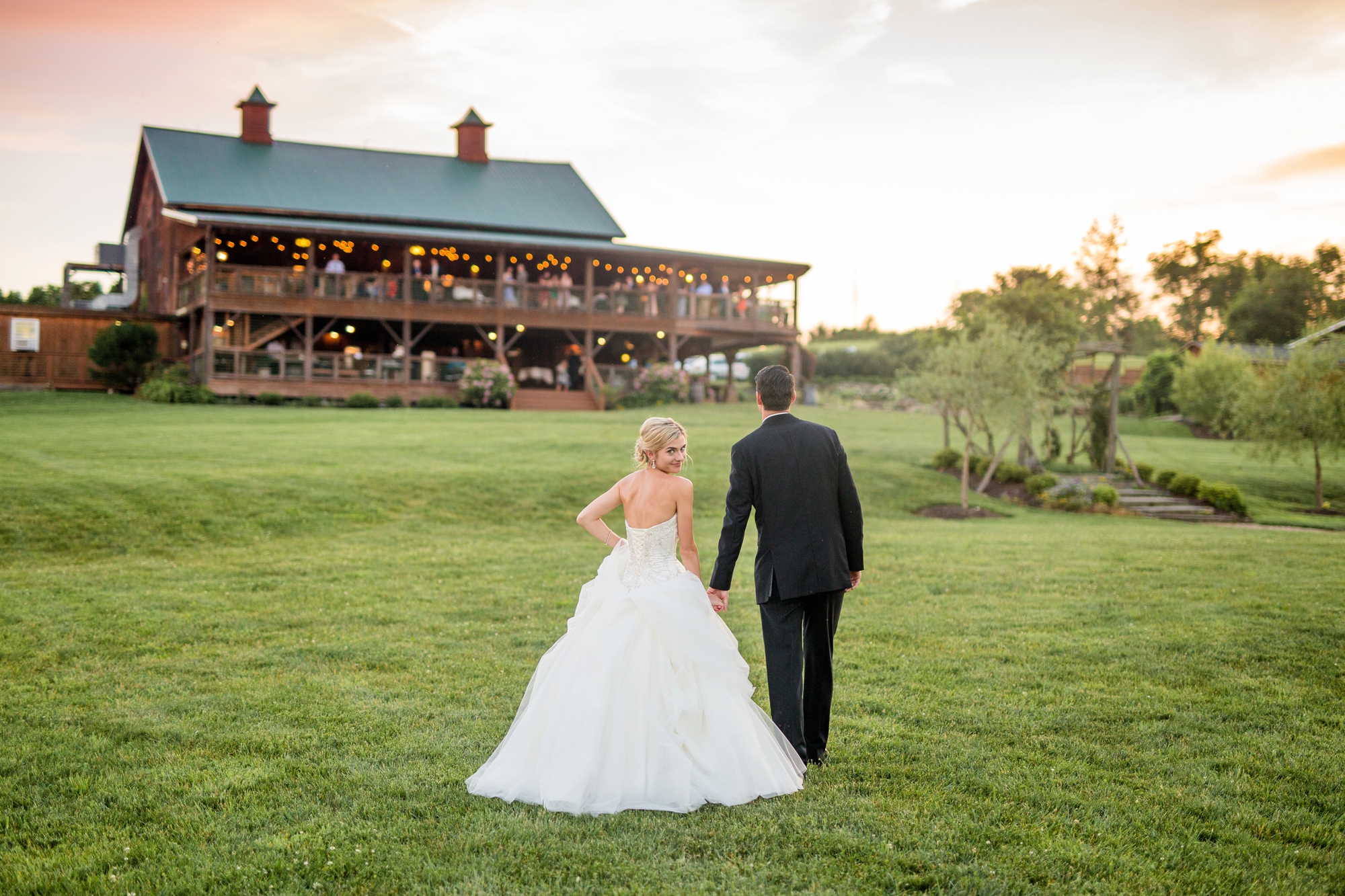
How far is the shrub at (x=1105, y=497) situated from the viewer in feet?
70.0

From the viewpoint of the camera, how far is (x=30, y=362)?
31.9 meters

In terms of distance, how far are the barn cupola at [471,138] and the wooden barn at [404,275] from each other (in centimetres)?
8

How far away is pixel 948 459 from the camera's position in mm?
24203

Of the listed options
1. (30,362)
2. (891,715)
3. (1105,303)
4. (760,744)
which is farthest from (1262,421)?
(1105,303)

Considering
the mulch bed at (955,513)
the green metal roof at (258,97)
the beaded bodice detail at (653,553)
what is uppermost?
the green metal roof at (258,97)

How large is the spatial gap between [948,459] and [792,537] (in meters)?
20.4

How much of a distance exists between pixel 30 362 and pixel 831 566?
36.5 m

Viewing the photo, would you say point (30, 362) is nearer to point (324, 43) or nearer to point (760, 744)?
point (324, 43)

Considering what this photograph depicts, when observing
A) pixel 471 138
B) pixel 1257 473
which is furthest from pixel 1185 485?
pixel 471 138

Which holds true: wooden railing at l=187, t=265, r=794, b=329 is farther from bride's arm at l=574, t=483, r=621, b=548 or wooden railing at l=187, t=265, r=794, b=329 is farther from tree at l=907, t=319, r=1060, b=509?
bride's arm at l=574, t=483, r=621, b=548

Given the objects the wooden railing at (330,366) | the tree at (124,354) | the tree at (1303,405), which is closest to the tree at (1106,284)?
the tree at (1303,405)

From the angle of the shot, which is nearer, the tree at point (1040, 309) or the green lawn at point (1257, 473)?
the green lawn at point (1257, 473)

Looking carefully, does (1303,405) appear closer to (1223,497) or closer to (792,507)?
(1223,497)

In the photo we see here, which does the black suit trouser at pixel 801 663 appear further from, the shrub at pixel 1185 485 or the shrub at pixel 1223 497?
the shrub at pixel 1185 485
